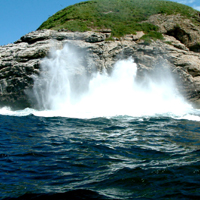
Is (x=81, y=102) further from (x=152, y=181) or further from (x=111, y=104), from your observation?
(x=152, y=181)

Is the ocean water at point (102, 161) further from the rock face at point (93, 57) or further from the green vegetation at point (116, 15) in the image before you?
the green vegetation at point (116, 15)

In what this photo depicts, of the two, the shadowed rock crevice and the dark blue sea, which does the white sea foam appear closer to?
the shadowed rock crevice

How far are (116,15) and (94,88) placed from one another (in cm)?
1242

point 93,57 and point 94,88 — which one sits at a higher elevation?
point 93,57

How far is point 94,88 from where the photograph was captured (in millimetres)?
24656

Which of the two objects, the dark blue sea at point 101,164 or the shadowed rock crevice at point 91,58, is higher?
the shadowed rock crevice at point 91,58

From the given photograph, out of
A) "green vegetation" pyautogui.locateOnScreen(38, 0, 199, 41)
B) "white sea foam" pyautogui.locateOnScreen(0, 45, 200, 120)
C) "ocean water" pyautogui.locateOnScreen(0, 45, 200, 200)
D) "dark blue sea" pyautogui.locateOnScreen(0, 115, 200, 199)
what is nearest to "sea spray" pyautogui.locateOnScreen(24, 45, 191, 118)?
"white sea foam" pyautogui.locateOnScreen(0, 45, 200, 120)

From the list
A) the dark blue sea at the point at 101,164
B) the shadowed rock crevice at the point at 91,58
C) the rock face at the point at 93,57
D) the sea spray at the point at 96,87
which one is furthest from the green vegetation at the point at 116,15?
the dark blue sea at the point at 101,164

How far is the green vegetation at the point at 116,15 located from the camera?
90.7 feet

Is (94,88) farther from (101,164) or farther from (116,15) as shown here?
(101,164)

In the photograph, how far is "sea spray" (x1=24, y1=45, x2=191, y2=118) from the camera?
2425 centimetres

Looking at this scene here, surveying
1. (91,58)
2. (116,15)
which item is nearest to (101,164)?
(91,58)

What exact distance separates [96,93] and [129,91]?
3763 millimetres

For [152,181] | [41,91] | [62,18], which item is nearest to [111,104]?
[41,91]
